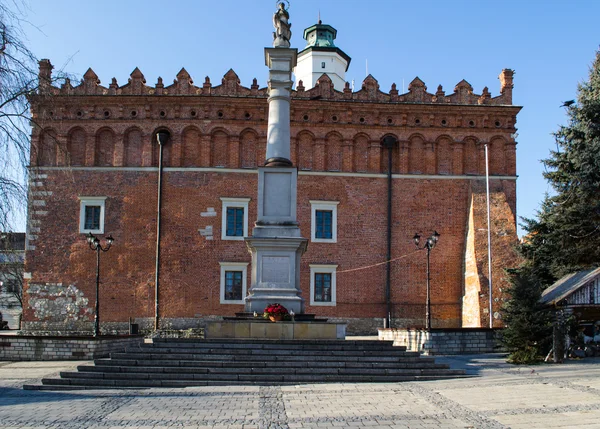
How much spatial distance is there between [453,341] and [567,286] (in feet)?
11.5

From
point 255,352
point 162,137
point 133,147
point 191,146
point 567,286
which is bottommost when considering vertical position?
point 255,352

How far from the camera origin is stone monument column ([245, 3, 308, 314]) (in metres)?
16.9

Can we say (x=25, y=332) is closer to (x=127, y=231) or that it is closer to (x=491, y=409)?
(x=127, y=231)

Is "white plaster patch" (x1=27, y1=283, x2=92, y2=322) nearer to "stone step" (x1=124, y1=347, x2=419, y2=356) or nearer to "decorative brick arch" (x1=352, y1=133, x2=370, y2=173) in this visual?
"decorative brick arch" (x1=352, y1=133, x2=370, y2=173)

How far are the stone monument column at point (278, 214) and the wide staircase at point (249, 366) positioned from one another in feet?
7.96

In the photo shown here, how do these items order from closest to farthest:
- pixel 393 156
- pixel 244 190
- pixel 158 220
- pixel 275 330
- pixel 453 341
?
1. pixel 275 330
2. pixel 453 341
3. pixel 158 220
4. pixel 244 190
5. pixel 393 156

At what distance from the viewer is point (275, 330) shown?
15297mm

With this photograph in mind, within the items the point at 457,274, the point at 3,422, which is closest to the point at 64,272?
the point at 457,274

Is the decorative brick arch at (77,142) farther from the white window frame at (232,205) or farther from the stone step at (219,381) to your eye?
the stone step at (219,381)

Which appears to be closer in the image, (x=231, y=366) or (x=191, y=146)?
(x=231, y=366)

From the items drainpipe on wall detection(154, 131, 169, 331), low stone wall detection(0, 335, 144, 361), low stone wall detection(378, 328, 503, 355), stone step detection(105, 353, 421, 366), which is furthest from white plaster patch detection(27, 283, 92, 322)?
stone step detection(105, 353, 421, 366)

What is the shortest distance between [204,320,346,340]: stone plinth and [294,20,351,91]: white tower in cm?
3329

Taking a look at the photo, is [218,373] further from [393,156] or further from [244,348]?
[393,156]

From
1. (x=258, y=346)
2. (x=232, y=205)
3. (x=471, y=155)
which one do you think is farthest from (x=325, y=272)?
(x=258, y=346)
